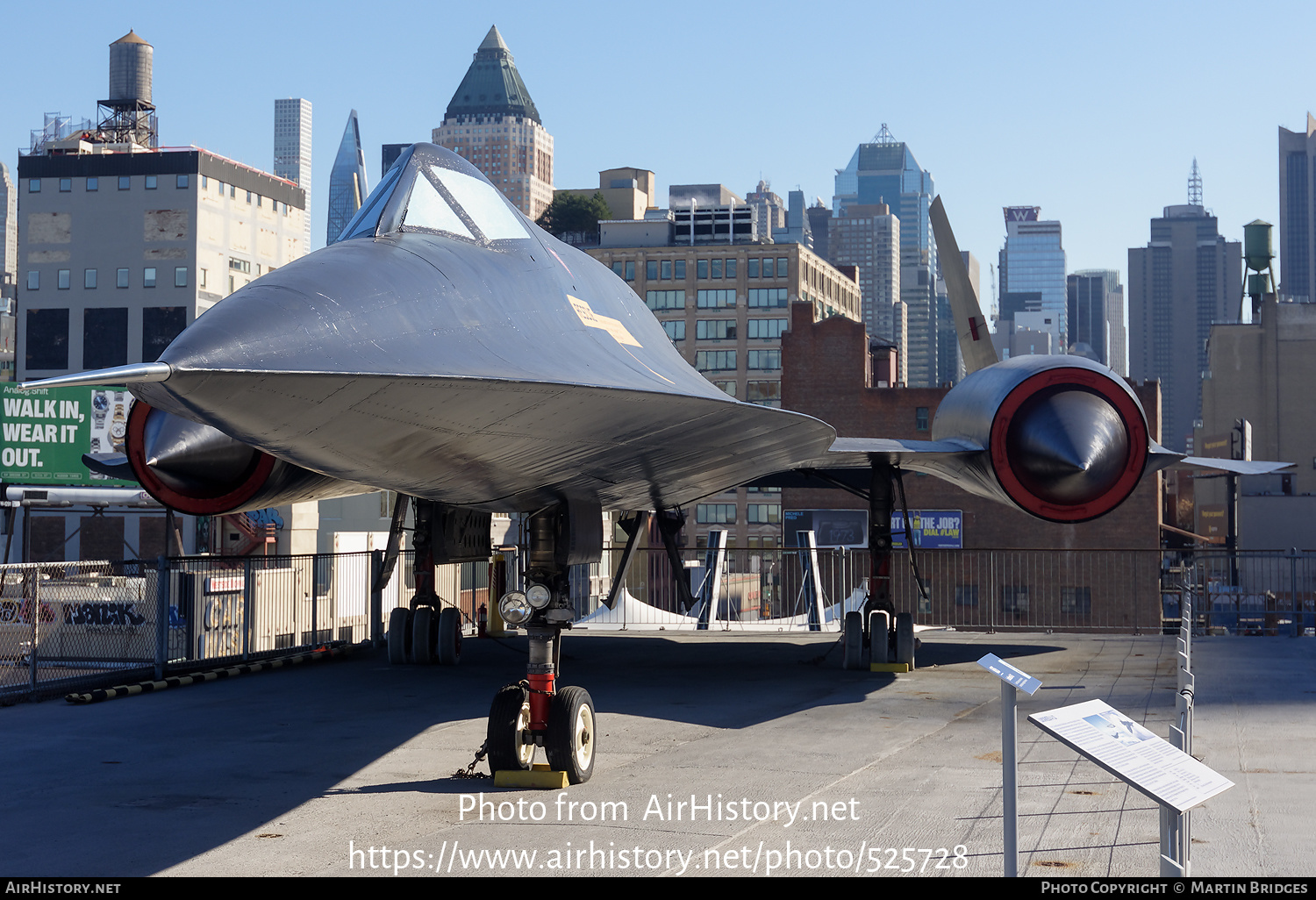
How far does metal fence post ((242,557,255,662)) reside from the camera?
51.0 feet

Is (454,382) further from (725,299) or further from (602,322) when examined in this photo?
(725,299)

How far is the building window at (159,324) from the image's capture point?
247 feet

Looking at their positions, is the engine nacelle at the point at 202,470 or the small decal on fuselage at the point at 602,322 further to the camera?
the engine nacelle at the point at 202,470

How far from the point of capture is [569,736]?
775cm

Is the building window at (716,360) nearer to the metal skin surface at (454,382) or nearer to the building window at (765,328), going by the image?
the building window at (765,328)

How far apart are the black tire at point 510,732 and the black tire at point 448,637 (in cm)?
709

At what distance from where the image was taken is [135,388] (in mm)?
4473

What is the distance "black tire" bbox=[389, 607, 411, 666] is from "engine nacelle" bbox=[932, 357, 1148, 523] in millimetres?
7372

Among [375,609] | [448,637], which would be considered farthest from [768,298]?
[448,637]

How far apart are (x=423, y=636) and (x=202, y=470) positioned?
4.17 metres

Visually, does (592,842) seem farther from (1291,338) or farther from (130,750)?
(1291,338)

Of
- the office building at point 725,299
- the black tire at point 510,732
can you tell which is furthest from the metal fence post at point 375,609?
the office building at point 725,299

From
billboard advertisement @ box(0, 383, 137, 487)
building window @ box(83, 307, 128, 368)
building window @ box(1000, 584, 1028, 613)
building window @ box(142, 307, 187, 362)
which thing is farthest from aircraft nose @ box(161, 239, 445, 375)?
building window @ box(83, 307, 128, 368)

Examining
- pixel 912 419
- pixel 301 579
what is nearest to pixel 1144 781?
pixel 301 579
